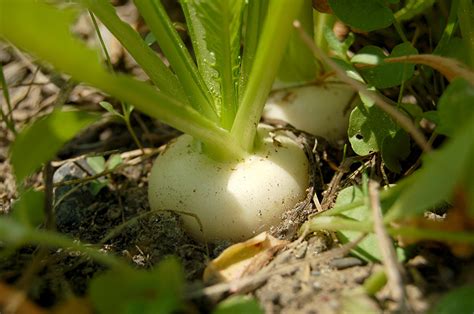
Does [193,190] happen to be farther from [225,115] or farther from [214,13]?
[214,13]

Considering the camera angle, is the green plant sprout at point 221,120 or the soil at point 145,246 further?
the green plant sprout at point 221,120

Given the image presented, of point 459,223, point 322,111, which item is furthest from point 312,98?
point 459,223

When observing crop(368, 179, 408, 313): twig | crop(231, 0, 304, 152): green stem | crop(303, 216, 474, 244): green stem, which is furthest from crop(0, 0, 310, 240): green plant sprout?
crop(368, 179, 408, 313): twig

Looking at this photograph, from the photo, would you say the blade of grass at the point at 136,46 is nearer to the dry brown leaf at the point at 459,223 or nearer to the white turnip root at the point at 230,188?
the white turnip root at the point at 230,188

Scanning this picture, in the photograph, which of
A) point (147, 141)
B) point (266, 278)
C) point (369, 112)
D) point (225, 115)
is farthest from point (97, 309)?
point (147, 141)

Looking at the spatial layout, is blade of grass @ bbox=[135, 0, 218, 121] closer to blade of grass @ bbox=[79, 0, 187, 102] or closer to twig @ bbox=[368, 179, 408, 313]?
blade of grass @ bbox=[79, 0, 187, 102]

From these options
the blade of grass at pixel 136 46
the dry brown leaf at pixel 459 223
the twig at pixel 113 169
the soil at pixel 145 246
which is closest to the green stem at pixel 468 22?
the soil at pixel 145 246
